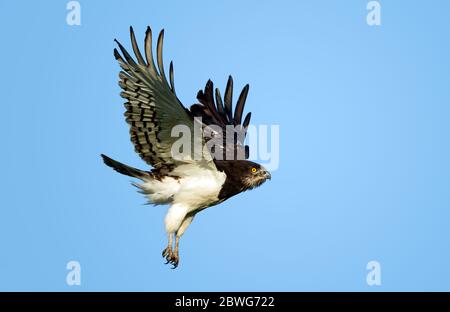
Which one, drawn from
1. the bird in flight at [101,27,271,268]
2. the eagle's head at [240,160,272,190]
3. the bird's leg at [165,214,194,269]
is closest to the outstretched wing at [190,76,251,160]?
the bird in flight at [101,27,271,268]

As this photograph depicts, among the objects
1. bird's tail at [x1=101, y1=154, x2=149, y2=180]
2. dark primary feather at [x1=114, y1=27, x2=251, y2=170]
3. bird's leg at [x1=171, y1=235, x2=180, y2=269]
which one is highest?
dark primary feather at [x1=114, y1=27, x2=251, y2=170]

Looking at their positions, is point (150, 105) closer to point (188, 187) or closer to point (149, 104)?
point (149, 104)

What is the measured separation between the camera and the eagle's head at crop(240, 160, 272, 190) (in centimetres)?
1270

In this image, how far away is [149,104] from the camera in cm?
1162

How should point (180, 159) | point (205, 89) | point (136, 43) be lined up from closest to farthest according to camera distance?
point (136, 43), point (180, 159), point (205, 89)

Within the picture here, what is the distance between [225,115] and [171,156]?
216cm

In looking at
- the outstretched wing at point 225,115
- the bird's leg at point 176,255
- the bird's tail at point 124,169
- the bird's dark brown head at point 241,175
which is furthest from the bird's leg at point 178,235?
the outstretched wing at point 225,115

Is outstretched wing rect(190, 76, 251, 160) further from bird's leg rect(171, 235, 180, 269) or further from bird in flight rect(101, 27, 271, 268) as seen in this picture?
bird's leg rect(171, 235, 180, 269)
